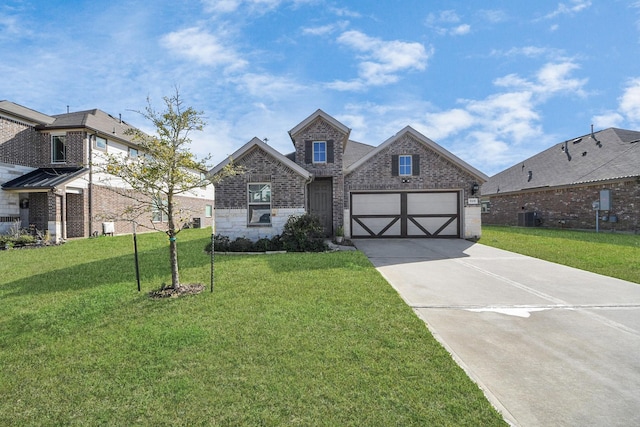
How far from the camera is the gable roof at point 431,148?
1481 cm

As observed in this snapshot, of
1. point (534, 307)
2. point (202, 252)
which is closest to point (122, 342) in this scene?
point (534, 307)

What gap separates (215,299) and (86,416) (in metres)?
2.99

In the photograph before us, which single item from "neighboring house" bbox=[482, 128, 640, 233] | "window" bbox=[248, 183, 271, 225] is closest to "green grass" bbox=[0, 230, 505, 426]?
"window" bbox=[248, 183, 271, 225]

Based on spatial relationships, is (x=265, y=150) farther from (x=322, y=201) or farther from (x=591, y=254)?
(x=591, y=254)

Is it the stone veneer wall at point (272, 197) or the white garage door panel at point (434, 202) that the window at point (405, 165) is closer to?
the white garage door panel at point (434, 202)

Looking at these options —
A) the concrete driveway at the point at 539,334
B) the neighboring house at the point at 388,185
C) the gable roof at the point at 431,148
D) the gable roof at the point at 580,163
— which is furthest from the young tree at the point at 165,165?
the gable roof at the point at 580,163

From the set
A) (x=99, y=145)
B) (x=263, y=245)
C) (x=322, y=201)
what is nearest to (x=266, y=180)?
(x=263, y=245)

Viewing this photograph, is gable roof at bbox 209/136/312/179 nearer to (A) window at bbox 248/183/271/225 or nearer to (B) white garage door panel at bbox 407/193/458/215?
(A) window at bbox 248/183/271/225

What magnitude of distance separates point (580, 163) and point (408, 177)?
15.7m

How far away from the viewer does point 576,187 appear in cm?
2014

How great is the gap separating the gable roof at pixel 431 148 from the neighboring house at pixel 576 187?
31.7 ft

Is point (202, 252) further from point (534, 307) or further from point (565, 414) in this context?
point (565, 414)

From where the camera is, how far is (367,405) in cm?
274

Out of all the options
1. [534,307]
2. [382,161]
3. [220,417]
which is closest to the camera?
[220,417]
